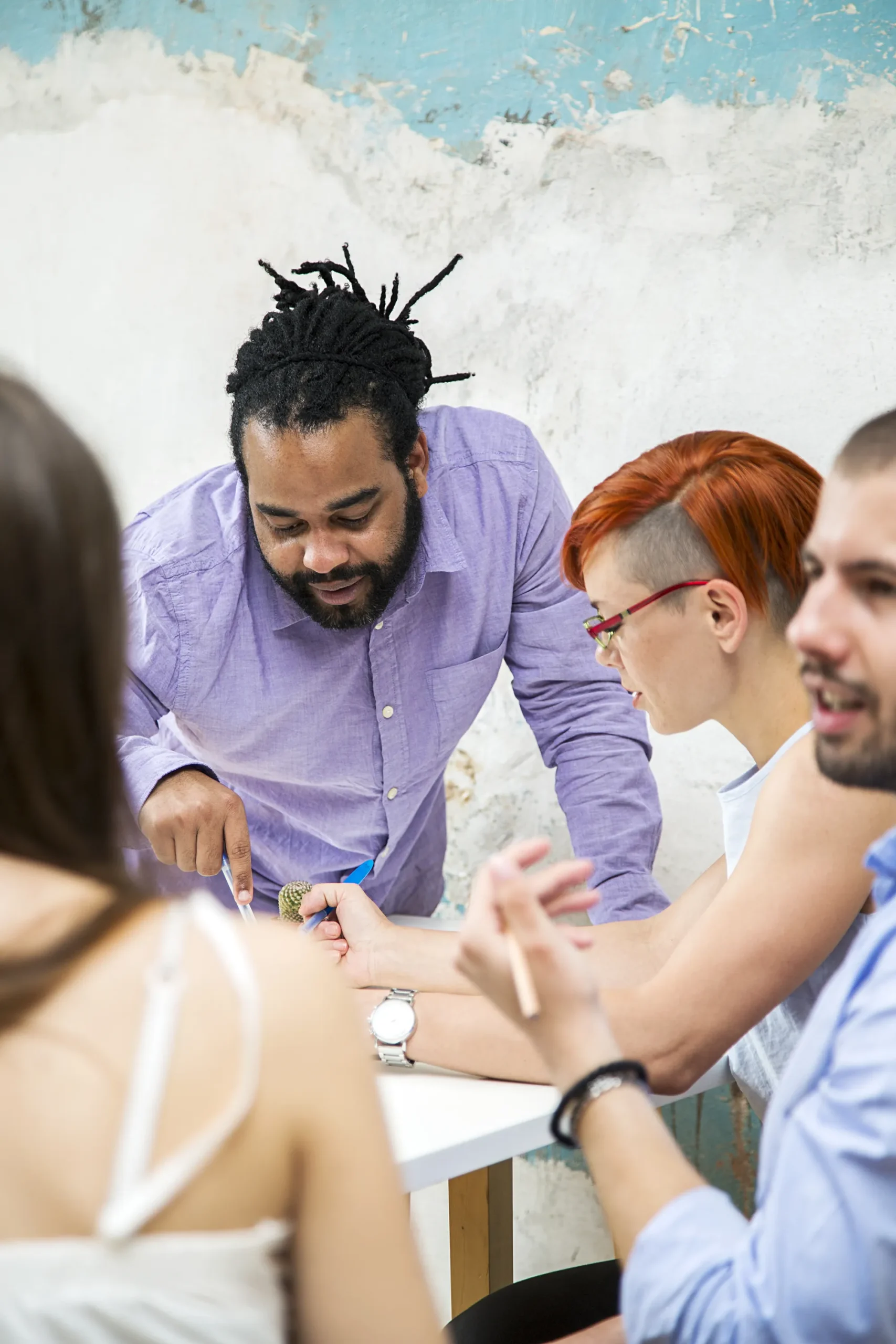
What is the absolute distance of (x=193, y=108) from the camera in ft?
8.96

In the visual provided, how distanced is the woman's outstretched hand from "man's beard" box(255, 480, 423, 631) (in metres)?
0.99

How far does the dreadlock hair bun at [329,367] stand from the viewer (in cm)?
181

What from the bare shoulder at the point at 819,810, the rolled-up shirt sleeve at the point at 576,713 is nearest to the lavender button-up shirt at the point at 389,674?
the rolled-up shirt sleeve at the point at 576,713

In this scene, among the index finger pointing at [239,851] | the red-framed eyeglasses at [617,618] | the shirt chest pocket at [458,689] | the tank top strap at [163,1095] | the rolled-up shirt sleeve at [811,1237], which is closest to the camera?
the tank top strap at [163,1095]

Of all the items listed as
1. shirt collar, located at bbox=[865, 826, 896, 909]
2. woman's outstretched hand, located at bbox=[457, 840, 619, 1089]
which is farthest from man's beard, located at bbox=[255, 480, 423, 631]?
shirt collar, located at bbox=[865, 826, 896, 909]

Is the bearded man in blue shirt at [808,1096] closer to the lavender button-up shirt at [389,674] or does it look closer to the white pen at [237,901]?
the white pen at [237,901]

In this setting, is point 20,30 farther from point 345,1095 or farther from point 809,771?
point 345,1095

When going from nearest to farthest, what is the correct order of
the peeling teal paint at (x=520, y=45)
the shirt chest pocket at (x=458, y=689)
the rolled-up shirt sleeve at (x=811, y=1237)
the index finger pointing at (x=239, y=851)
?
1. the rolled-up shirt sleeve at (x=811, y=1237)
2. the index finger pointing at (x=239, y=851)
3. the shirt chest pocket at (x=458, y=689)
4. the peeling teal paint at (x=520, y=45)

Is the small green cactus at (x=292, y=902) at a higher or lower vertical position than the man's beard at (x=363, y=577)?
lower

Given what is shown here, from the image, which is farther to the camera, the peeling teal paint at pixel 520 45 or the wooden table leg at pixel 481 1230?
the peeling teal paint at pixel 520 45

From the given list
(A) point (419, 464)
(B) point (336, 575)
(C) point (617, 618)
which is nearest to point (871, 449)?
(C) point (617, 618)

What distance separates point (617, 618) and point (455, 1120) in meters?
0.63

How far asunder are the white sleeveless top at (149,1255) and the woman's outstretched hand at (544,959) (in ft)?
0.98

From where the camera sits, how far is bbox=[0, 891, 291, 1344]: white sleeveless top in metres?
0.62
